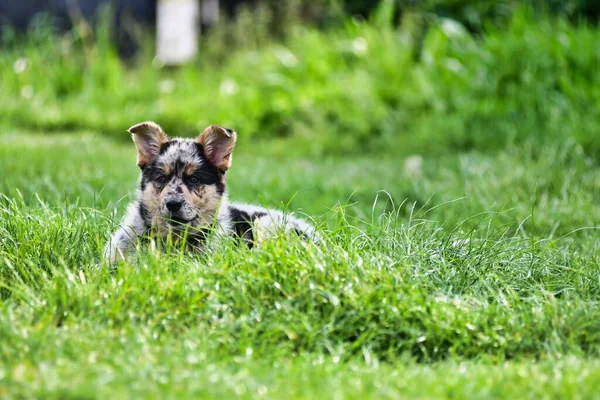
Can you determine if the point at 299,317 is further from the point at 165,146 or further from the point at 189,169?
the point at 165,146

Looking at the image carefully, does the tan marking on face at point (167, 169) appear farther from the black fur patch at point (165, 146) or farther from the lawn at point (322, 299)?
A: the lawn at point (322, 299)

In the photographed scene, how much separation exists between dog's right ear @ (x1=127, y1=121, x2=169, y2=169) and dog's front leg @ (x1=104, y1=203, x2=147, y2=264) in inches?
11.1


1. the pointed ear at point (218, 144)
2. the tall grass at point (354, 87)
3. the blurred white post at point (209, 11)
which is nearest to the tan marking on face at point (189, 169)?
the pointed ear at point (218, 144)

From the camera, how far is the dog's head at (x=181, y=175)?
4543 mm

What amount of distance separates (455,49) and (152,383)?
9.06 m

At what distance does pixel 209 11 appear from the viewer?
16.8 meters

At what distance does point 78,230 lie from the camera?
4.73 metres

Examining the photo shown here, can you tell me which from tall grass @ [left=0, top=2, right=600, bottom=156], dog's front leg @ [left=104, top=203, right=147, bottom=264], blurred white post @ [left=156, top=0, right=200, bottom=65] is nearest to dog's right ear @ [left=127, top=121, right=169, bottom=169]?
dog's front leg @ [left=104, top=203, right=147, bottom=264]

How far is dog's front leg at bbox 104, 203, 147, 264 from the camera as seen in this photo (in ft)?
15.0

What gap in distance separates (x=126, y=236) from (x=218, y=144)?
706 millimetres

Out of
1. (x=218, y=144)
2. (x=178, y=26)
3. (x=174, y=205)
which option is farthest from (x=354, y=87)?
(x=174, y=205)

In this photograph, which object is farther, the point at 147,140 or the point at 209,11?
the point at 209,11

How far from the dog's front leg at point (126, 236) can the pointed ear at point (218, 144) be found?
51cm

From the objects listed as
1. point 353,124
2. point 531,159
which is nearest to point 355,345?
point 531,159
